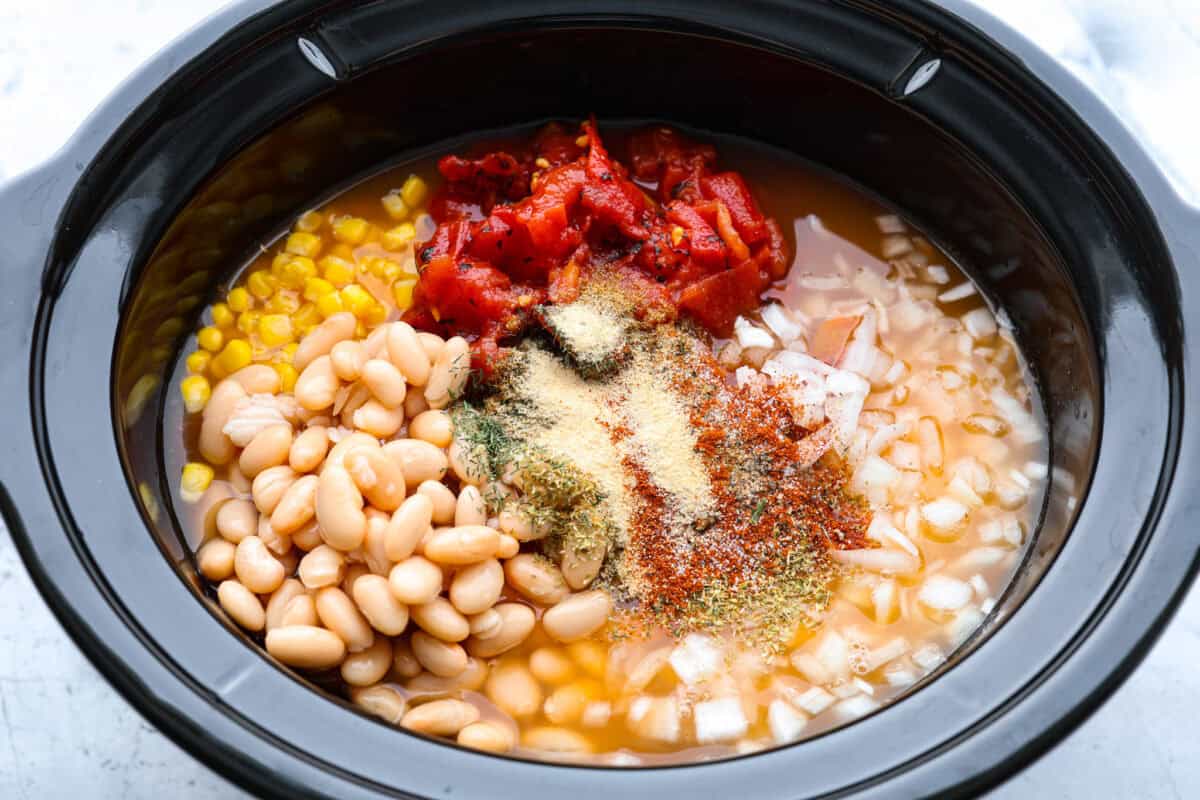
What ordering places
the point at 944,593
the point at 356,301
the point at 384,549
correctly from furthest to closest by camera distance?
the point at 356,301, the point at 944,593, the point at 384,549

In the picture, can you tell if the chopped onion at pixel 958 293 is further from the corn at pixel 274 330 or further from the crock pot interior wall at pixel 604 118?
the corn at pixel 274 330

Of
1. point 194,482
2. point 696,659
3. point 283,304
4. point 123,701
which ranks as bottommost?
point 123,701

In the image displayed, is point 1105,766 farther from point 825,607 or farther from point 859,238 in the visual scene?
point 859,238

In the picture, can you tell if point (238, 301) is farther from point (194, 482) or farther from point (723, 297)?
point (723, 297)

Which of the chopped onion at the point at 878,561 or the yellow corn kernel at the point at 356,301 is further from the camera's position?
the yellow corn kernel at the point at 356,301

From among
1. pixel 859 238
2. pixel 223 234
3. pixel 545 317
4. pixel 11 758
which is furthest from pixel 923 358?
pixel 11 758

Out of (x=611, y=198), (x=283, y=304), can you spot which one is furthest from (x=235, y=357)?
(x=611, y=198)

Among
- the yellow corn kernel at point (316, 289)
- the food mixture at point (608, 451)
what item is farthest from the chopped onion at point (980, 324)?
the yellow corn kernel at point (316, 289)
